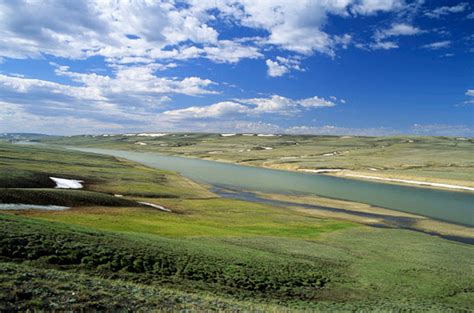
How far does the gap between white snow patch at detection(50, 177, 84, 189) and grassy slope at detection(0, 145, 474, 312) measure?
2006 centimetres

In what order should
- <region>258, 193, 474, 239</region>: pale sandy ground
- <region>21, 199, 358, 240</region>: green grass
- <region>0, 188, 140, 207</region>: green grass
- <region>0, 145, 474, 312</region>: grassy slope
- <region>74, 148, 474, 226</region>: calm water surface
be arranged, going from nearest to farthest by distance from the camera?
1. <region>0, 145, 474, 312</region>: grassy slope
2. <region>21, 199, 358, 240</region>: green grass
3. <region>0, 188, 140, 207</region>: green grass
4. <region>258, 193, 474, 239</region>: pale sandy ground
5. <region>74, 148, 474, 226</region>: calm water surface

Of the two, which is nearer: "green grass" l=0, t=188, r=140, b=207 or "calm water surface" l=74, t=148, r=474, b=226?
"green grass" l=0, t=188, r=140, b=207

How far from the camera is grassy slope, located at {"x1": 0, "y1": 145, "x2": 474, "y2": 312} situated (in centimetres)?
1870

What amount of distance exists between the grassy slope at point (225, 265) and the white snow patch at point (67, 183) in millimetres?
20058

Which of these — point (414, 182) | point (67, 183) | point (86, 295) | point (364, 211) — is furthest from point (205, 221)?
point (414, 182)

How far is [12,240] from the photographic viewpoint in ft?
71.4

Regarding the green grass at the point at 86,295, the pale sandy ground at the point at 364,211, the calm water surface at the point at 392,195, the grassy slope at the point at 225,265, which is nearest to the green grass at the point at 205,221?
the grassy slope at the point at 225,265

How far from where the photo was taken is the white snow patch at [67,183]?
62.5 metres

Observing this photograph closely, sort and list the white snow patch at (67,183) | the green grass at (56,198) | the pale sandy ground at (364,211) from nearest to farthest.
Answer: the green grass at (56,198), the pale sandy ground at (364,211), the white snow patch at (67,183)

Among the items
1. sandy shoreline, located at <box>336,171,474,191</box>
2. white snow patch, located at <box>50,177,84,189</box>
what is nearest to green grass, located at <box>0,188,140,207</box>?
white snow patch, located at <box>50,177,84,189</box>

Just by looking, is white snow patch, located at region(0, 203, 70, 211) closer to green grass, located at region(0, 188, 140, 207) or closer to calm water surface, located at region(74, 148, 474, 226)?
green grass, located at region(0, 188, 140, 207)

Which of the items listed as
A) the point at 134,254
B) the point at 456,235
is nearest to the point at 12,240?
the point at 134,254

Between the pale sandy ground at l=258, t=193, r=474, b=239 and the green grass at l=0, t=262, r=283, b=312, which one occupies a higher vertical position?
the green grass at l=0, t=262, r=283, b=312

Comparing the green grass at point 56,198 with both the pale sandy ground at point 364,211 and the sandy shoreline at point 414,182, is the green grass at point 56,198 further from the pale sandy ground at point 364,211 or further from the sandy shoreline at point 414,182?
the sandy shoreline at point 414,182
